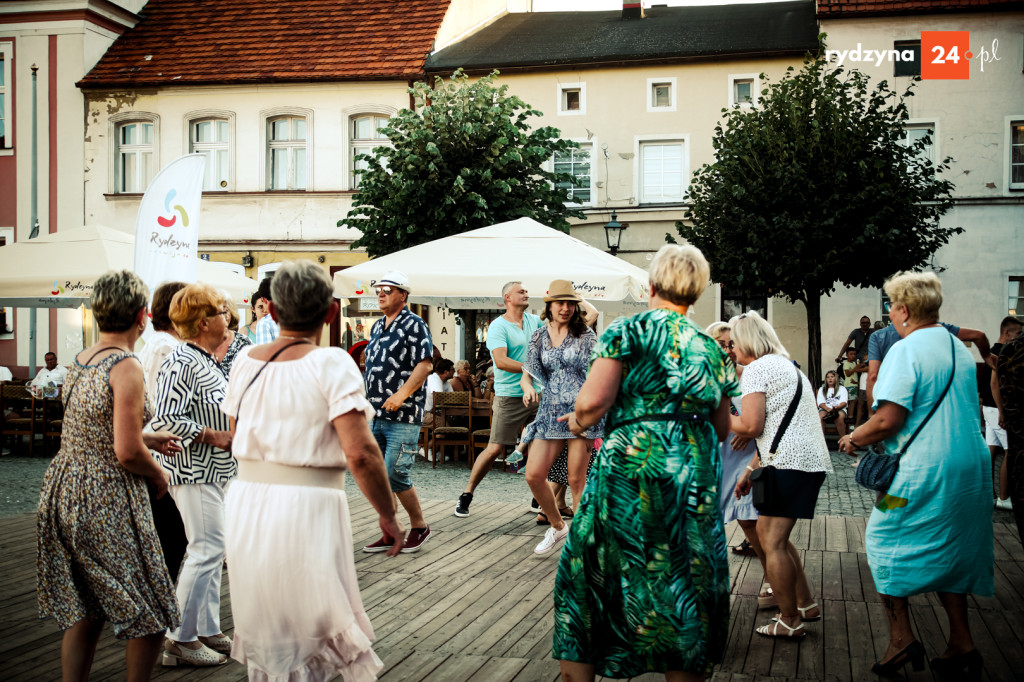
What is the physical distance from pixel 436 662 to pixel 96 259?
8.99 m

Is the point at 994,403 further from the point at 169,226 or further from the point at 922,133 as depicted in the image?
the point at 922,133

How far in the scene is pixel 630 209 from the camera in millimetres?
24625

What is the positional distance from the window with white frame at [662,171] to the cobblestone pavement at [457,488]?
1201 centimetres

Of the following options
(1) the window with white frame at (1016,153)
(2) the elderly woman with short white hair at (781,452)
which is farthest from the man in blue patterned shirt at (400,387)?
(1) the window with white frame at (1016,153)

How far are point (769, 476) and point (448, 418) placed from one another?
27.7ft

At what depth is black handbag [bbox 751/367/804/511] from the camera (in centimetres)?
510

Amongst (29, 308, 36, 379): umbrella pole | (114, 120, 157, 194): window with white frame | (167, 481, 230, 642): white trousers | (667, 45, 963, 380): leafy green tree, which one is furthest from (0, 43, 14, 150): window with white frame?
(167, 481, 230, 642): white trousers

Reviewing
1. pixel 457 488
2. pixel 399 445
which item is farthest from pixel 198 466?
pixel 457 488

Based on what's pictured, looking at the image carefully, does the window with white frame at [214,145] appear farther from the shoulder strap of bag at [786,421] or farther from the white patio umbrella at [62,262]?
the shoulder strap of bag at [786,421]

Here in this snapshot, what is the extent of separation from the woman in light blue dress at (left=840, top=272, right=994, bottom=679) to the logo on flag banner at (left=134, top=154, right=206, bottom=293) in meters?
5.44

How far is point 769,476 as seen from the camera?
511 centimetres

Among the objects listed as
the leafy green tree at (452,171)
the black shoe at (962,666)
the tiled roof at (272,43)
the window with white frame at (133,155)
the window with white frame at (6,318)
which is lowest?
the black shoe at (962,666)

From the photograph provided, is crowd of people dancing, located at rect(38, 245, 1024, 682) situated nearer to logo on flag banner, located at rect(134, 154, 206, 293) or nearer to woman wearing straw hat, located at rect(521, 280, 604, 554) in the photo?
woman wearing straw hat, located at rect(521, 280, 604, 554)

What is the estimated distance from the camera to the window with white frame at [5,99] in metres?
25.0
